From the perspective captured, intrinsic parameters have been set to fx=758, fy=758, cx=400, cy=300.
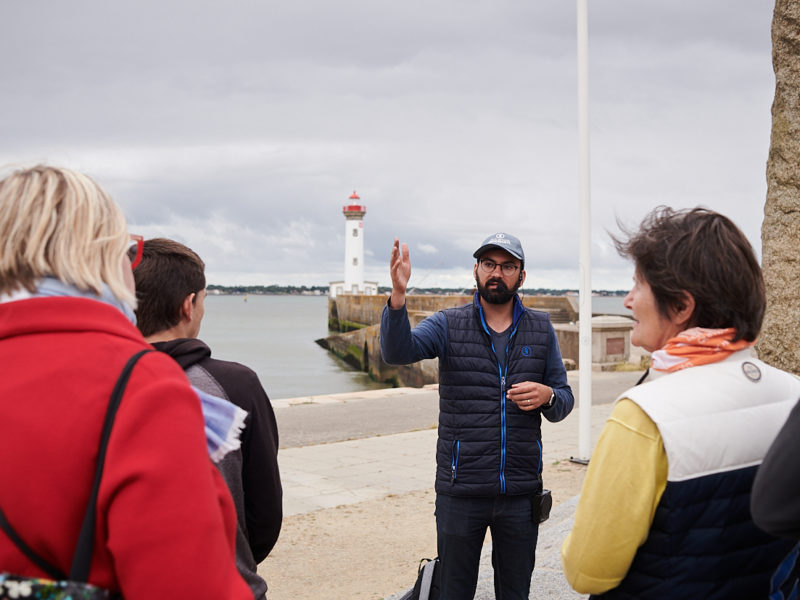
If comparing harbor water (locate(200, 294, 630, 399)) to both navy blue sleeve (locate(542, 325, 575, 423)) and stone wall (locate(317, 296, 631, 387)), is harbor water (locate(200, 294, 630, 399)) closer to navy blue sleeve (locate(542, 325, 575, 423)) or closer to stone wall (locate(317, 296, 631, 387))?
stone wall (locate(317, 296, 631, 387))

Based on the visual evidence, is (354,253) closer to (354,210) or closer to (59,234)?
(354,210)

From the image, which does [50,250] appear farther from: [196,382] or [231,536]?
[196,382]

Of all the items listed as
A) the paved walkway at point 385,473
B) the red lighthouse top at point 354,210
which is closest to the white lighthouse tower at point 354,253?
the red lighthouse top at point 354,210

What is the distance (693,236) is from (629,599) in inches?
36.5

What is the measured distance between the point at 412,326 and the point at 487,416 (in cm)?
2731

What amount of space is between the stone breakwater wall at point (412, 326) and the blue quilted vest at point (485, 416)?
16.0 meters

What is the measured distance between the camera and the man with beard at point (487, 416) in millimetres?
3490

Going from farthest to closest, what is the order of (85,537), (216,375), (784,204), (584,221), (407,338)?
(584,221), (784,204), (407,338), (216,375), (85,537)

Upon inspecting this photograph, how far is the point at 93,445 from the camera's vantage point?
135cm

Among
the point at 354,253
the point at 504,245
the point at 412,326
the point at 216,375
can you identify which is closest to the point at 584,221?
the point at 504,245

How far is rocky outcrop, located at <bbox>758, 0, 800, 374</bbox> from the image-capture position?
468 cm

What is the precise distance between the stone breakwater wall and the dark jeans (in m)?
16.1

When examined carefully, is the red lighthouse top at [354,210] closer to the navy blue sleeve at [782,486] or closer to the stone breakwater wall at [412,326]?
the stone breakwater wall at [412,326]

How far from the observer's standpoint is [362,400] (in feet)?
44.8
